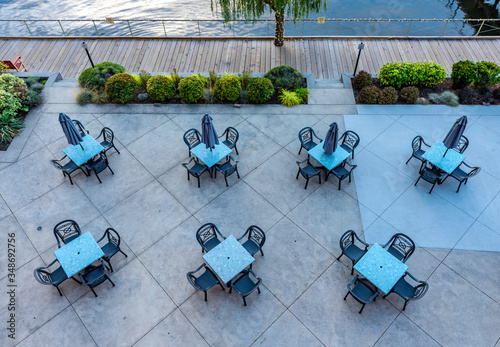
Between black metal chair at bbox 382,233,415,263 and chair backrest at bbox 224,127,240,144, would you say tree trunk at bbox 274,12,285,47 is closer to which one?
chair backrest at bbox 224,127,240,144

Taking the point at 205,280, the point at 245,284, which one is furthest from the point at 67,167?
the point at 245,284

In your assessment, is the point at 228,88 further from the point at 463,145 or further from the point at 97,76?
the point at 463,145

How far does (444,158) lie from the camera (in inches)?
367

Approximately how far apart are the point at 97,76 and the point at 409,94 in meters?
11.6

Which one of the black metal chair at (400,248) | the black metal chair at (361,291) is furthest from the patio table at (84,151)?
the black metal chair at (400,248)

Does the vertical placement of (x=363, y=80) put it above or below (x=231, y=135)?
above

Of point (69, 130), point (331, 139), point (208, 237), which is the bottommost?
point (208, 237)

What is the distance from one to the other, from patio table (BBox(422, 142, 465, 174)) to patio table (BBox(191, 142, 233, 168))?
571 centimetres

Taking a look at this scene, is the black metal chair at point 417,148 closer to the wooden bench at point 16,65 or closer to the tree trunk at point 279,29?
the tree trunk at point 279,29

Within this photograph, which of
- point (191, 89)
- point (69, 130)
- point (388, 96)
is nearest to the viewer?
point (69, 130)

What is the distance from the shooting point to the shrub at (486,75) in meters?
11.9

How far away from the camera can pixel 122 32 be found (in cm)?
2161

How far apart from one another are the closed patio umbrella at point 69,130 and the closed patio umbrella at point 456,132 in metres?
10.0

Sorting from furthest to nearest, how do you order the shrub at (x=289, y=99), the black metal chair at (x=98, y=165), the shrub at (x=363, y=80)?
the shrub at (x=363, y=80), the shrub at (x=289, y=99), the black metal chair at (x=98, y=165)
